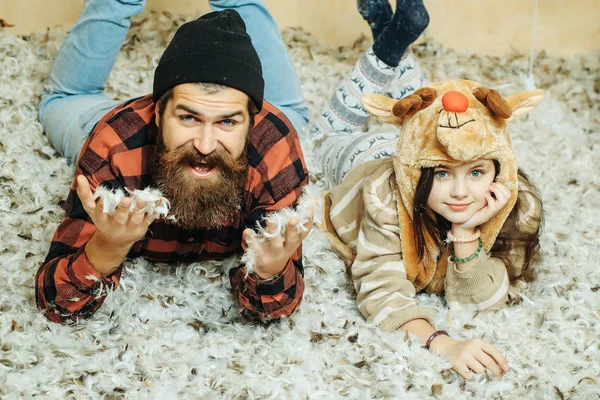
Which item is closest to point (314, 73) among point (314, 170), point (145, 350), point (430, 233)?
point (314, 170)

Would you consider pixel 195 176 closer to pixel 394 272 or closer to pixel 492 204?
pixel 394 272

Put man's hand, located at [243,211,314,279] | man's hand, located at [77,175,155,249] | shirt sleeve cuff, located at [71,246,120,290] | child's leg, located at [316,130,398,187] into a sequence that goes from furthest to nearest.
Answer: child's leg, located at [316,130,398,187], shirt sleeve cuff, located at [71,246,120,290], man's hand, located at [243,211,314,279], man's hand, located at [77,175,155,249]

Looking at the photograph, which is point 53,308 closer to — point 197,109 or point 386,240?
point 197,109

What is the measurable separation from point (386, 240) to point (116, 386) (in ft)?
2.50

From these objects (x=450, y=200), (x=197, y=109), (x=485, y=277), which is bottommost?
(x=485, y=277)

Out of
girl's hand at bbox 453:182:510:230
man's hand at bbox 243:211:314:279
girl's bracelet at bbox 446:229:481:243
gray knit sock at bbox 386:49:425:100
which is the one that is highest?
man's hand at bbox 243:211:314:279

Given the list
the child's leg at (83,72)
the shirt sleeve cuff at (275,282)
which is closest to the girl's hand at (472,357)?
the shirt sleeve cuff at (275,282)

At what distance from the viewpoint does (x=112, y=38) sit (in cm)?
267

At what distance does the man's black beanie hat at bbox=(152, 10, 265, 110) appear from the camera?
5.93 ft

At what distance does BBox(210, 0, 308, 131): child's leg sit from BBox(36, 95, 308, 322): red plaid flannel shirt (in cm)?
67

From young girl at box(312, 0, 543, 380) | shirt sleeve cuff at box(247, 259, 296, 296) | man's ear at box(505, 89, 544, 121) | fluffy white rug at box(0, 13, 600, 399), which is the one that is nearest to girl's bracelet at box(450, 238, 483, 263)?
young girl at box(312, 0, 543, 380)

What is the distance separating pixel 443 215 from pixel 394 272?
0.19 metres

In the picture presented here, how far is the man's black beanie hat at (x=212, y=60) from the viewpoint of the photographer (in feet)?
5.93

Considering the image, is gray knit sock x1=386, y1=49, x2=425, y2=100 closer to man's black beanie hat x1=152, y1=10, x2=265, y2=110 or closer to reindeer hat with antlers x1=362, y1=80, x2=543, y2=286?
reindeer hat with antlers x1=362, y1=80, x2=543, y2=286
